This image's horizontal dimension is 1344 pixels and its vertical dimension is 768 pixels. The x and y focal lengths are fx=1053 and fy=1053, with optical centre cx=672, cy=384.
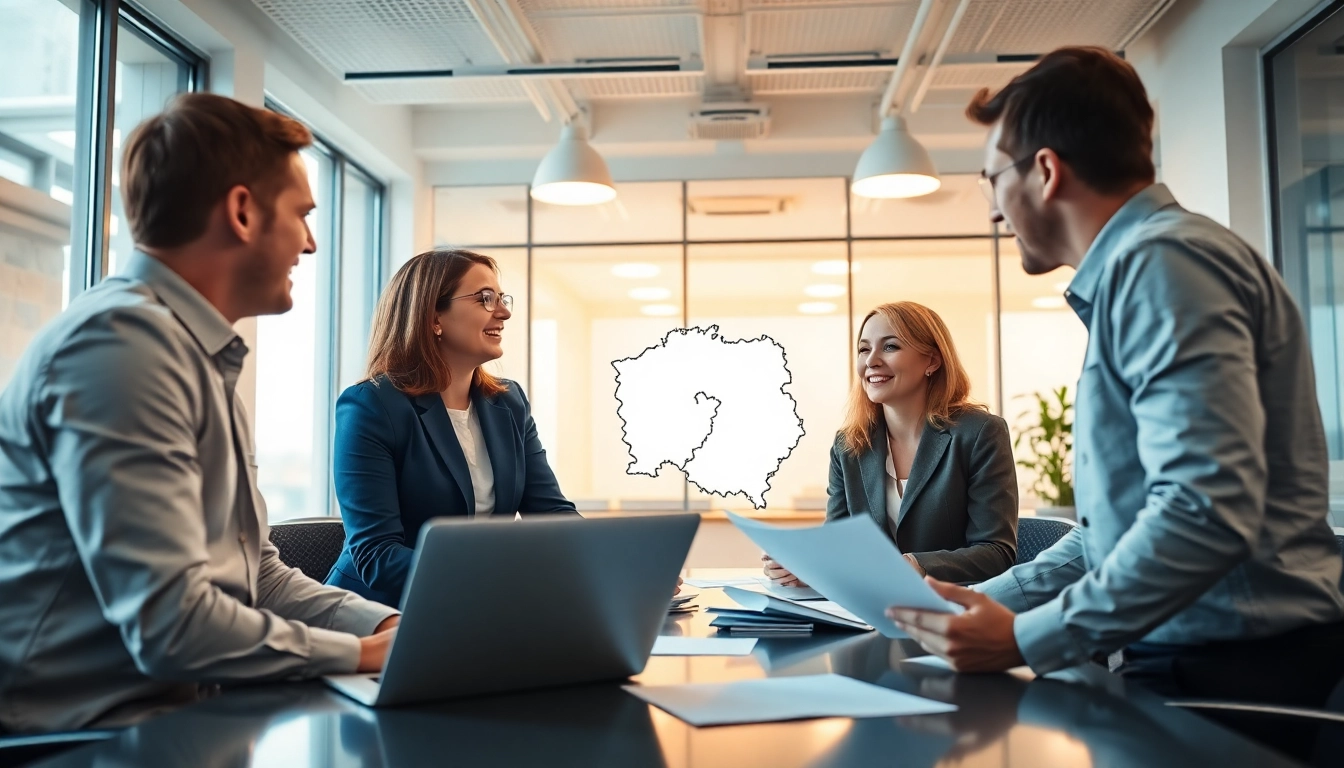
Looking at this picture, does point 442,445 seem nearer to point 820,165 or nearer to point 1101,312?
point 1101,312

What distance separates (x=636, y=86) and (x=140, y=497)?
202 inches

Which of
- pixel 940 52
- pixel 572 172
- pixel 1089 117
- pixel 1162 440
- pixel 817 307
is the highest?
pixel 940 52

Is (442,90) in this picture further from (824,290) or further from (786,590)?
(786,590)

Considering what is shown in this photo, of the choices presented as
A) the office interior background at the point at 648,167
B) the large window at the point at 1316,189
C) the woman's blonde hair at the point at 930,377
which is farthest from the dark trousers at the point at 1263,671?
the office interior background at the point at 648,167

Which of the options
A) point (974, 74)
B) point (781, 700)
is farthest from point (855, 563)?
point (974, 74)

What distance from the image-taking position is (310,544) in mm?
2561

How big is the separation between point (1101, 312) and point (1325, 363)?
3.56 metres

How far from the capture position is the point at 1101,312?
135cm

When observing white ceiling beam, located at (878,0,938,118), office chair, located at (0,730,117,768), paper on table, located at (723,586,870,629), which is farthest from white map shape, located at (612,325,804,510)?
office chair, located at (0,730,117,768)

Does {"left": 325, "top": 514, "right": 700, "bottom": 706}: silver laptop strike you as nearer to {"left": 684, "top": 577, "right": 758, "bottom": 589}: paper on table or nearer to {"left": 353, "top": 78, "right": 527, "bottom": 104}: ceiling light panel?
{"left": 684, "top": 577, "right": 758, "bottom": 589}: paper on table

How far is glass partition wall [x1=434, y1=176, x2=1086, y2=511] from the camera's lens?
685cm

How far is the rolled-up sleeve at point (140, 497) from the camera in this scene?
3.84ft

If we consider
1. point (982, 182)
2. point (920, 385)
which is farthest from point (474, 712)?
point (920, 385)

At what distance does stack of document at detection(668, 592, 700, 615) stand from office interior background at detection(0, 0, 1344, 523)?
2592 millimetres
